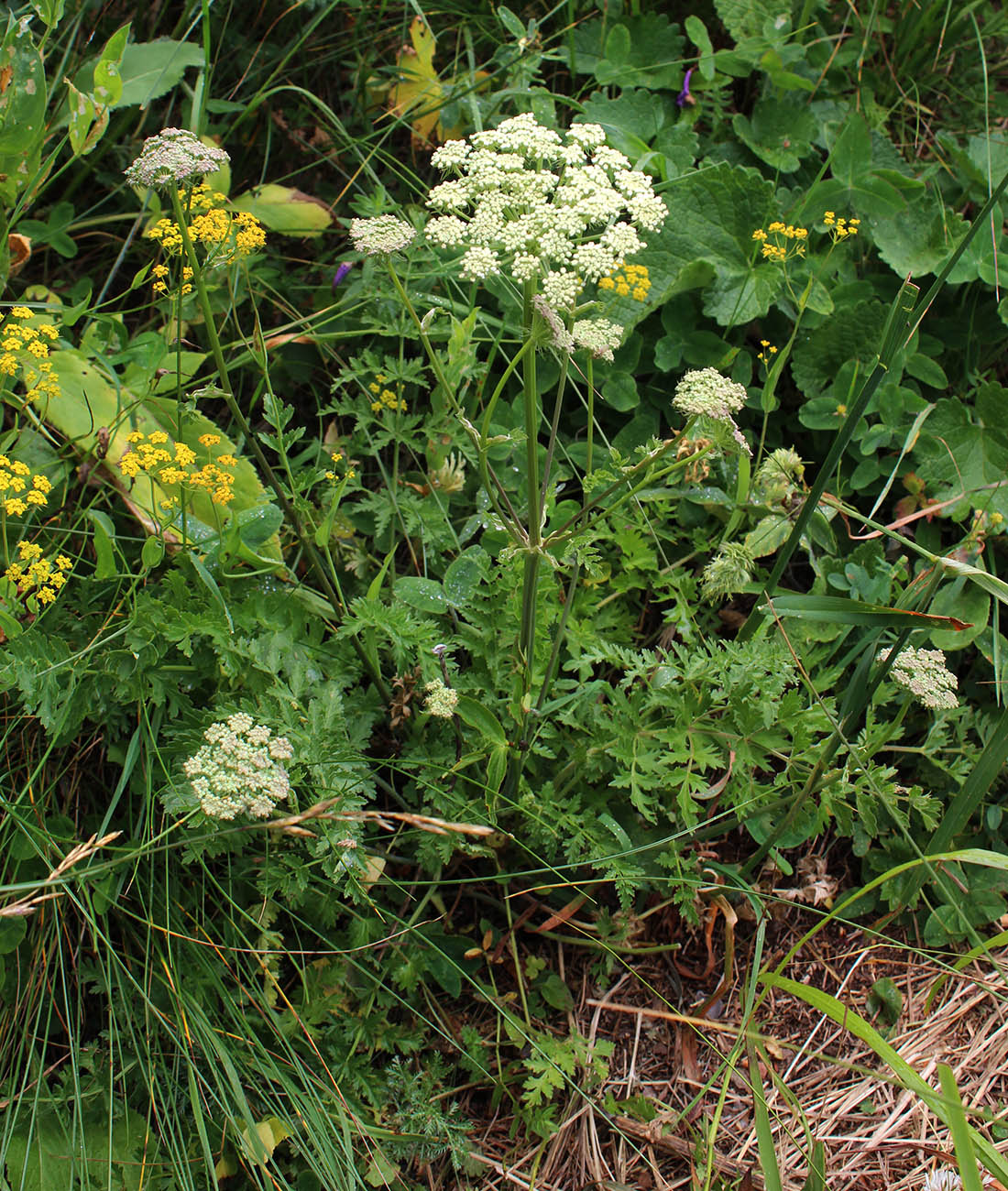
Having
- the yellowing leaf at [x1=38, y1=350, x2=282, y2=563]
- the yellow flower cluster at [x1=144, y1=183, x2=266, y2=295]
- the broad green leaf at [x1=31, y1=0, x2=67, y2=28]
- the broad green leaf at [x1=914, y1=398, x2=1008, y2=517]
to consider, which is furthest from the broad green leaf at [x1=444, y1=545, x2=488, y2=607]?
the broad green leaf at [x1=31, y1=0, x2=67, y2=28]

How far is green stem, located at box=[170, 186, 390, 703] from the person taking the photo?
60.8 inches

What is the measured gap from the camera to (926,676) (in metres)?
1.82

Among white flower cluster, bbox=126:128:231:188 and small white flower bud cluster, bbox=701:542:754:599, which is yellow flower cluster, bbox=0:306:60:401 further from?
small white flower bud cluster, bbox=701:542:754:599

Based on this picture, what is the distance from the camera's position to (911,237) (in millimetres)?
2721

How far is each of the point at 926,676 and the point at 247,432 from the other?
135cm

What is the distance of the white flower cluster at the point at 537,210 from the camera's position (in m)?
1.49

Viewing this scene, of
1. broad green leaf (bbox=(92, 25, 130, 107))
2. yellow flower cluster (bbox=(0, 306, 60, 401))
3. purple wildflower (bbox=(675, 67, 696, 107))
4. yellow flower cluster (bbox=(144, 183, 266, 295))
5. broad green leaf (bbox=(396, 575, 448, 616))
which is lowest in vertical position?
broad green leaf (bbox=(396, 575, 448, 616))

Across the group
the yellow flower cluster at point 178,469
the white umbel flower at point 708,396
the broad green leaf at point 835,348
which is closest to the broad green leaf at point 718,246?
the broad green leaf at point 835,348

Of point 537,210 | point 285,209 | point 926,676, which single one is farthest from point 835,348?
point 285,209

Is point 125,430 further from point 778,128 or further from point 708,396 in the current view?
point 778,128

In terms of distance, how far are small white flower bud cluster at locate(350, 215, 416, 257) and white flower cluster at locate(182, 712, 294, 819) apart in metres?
0.82

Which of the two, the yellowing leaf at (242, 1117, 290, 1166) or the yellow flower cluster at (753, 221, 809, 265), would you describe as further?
the yellow flower cluster at (753, 221, 809, 265)

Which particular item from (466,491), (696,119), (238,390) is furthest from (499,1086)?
(696,119)

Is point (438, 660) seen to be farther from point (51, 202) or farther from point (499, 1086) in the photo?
point (51, 202)
